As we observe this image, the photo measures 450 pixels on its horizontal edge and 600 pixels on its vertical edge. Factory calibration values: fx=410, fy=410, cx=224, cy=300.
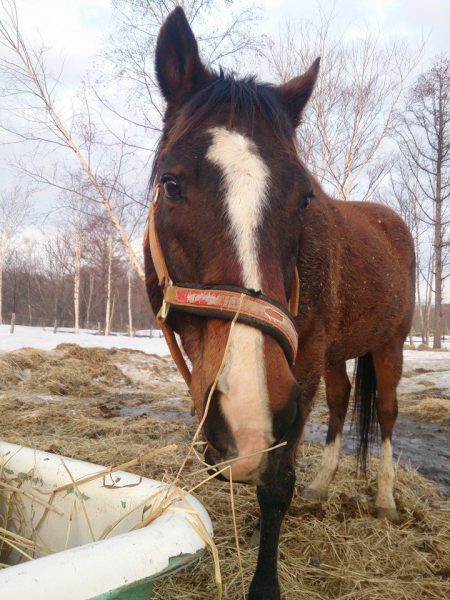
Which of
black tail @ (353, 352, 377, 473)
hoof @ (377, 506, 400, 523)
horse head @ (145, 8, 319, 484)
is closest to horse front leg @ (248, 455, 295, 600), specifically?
horse head @ (145, 8, 319, 484)

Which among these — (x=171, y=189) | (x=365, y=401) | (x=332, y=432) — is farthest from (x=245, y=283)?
(x=365, y=401)

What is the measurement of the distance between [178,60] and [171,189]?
819mm

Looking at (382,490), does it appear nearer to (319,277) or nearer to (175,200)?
(319,277)

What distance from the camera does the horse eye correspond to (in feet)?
5.22

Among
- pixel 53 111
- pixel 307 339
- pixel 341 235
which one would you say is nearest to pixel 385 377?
pixel 341 235

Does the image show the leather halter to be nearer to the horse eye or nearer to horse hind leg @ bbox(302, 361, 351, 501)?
the horse eye

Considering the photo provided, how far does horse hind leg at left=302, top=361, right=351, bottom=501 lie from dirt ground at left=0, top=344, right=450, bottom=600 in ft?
0.32

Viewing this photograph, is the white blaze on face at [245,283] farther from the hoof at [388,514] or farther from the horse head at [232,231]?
the hoof at [388,514]

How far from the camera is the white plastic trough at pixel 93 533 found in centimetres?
65

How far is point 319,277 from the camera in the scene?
209 cm

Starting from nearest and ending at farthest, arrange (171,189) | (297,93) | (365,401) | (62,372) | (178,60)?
(171,189) → (178,60) → (297,93) → (365,401) → (62,372)

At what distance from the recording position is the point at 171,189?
161 cm

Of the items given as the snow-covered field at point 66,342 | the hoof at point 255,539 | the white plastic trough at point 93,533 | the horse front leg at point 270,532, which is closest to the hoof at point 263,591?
the horse front leg at point 270,532

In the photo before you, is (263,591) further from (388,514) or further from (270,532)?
(388,514)
